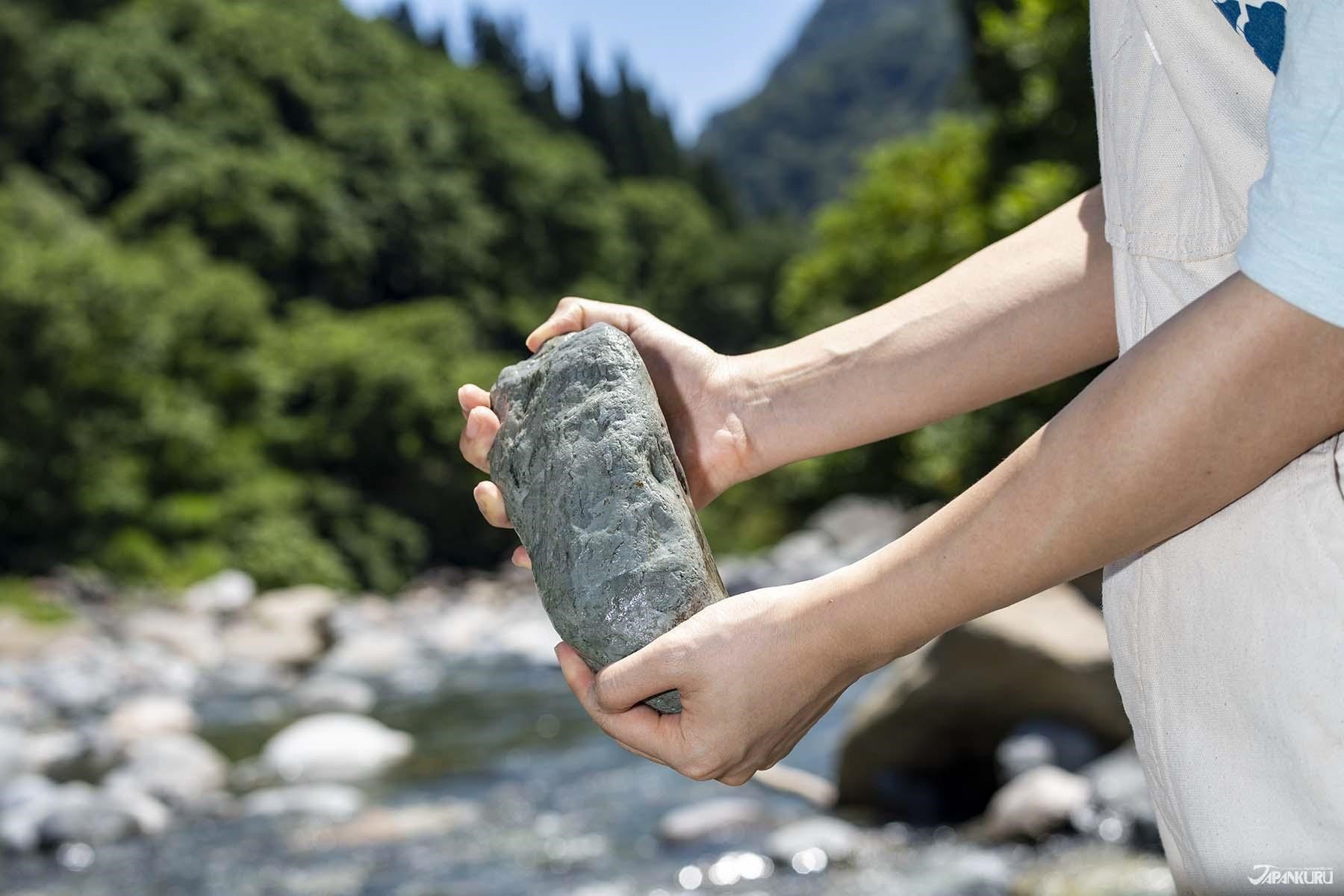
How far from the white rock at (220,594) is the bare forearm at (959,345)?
707 inches

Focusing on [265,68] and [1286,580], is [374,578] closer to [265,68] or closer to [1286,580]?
[265,68]

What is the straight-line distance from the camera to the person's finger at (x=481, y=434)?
2.23 m

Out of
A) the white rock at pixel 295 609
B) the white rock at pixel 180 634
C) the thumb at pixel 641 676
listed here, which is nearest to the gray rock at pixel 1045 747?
the thumb at pixel 641 676

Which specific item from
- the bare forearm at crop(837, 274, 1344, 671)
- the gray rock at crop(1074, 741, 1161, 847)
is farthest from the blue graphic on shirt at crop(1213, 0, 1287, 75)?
the gray rock at crop(1074, 741, 1161, 847)

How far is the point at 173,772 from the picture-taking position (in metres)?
8.74

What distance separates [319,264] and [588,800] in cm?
3081

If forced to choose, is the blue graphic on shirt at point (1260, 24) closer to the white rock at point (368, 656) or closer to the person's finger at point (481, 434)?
the person's finger at point (481, 434)

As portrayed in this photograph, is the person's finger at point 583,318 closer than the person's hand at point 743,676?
No

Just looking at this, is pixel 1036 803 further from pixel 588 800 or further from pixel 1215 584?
pixel 1215 584

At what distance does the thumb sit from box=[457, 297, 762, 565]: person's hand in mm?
502

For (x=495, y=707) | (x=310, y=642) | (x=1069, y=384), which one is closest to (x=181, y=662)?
(x=310, y=642)

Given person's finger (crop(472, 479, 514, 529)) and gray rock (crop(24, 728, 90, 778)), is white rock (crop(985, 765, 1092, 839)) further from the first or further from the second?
gray rock (crop(24, 728, 90, 778))

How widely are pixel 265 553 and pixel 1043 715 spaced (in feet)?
60.0

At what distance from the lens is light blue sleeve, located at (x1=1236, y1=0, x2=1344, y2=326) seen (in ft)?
3.80
